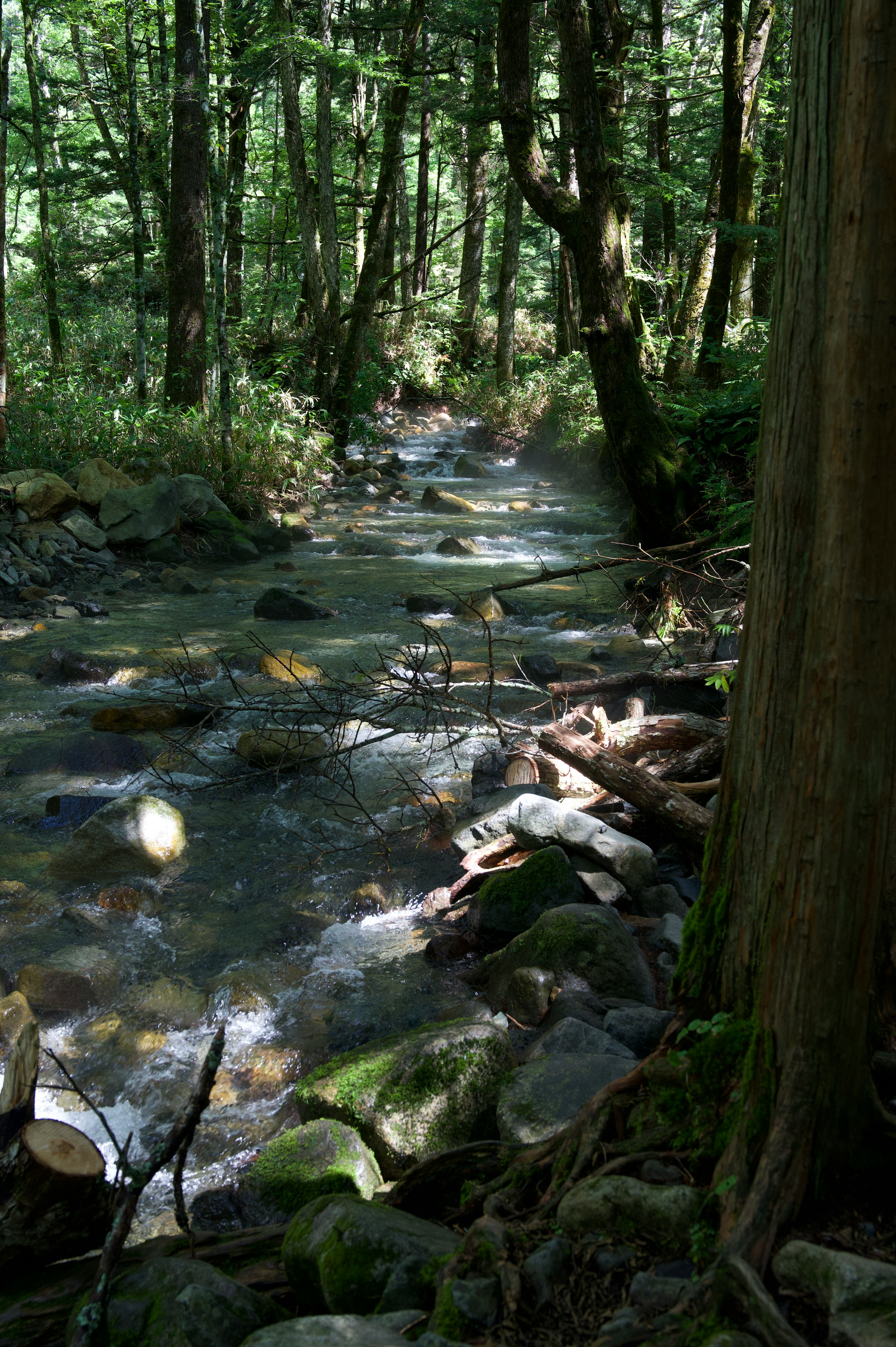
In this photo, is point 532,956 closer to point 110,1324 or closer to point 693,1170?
point 693,1170

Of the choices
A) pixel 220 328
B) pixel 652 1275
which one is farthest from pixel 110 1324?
pixel 220 328

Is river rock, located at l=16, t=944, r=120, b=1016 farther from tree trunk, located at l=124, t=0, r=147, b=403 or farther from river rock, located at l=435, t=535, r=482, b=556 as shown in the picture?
tree trunk, located at l=124, t=0, r=147, b=403

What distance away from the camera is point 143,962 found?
393 cm

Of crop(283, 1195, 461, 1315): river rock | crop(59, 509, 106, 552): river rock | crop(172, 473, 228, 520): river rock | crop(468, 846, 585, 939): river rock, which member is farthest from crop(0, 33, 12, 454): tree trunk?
crop(283, 1195, 461, 1315): river rock

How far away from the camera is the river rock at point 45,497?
10.0m

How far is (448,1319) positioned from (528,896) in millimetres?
2320

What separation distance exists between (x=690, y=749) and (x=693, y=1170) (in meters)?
3.16

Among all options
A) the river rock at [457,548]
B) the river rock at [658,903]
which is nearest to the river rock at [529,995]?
the river rock at [658,903]

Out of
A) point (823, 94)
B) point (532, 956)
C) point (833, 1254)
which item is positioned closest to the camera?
point (833, 1254)

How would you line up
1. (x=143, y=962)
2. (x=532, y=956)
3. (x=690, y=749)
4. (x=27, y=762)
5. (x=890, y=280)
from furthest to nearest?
(x=27, y=762) < (x=690, y=749) < (x=143, y=962) < (x=532, y=956) < (x=890, y=280)

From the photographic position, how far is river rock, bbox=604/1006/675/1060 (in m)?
2.90

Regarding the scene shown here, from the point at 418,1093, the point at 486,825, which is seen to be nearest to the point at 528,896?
the point at 486,825

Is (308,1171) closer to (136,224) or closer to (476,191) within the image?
(136,224)

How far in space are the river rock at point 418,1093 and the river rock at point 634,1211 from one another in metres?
0.80
